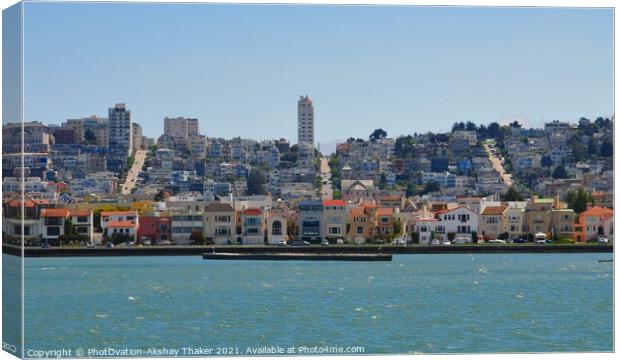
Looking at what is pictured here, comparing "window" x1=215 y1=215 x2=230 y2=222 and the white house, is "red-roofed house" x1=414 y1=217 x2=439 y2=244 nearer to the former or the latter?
the white house

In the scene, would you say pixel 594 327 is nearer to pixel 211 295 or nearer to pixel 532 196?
pixel 211 295

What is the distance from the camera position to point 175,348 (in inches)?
457

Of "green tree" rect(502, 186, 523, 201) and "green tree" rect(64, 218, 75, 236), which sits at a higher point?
"green tree" rect(502, 186, 523, 201)

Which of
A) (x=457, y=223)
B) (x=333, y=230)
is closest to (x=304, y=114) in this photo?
(x=457, y=223)

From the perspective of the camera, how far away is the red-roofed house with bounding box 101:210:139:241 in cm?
3400

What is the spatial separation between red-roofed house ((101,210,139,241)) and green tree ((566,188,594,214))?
862cm

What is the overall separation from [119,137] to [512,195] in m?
9.97

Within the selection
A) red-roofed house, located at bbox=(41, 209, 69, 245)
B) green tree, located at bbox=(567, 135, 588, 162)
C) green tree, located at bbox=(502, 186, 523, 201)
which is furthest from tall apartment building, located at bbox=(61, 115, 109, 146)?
green tree, located at bbox=(502, 186, 523, 201)

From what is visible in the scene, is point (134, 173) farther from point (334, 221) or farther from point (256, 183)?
point (334, 221)

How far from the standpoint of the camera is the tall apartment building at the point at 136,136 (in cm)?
3041

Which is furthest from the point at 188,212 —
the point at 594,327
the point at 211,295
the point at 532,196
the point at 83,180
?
the point at 594,327

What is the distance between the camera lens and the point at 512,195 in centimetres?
3881

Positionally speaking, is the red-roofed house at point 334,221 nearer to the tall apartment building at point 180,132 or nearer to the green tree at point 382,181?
the tall apartment building at point 180,132

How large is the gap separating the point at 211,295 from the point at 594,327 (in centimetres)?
595
